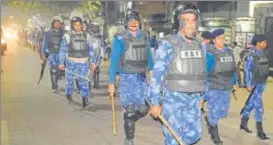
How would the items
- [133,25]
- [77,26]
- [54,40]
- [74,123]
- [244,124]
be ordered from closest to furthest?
[133,25] < [244,124] < [74,123] < [77,26] < [54,40]

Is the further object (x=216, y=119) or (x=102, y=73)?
(x=102, y=73)

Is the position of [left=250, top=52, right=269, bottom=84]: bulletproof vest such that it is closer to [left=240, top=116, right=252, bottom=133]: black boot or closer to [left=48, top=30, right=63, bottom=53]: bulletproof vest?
[left=240, top=116, right=252, bottom=133]: black boot

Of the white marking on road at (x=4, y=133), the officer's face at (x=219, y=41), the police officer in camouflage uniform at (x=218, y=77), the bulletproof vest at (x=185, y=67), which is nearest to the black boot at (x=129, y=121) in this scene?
the police officer in camouflage uniform at (x=218, y=77)

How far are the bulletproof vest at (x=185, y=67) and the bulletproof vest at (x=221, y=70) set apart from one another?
2.54 metres

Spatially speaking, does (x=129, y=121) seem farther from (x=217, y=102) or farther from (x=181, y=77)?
(x=181, y=77)

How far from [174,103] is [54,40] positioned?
400 inches

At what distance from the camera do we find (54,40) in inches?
617

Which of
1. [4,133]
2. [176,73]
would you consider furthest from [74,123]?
[176,73]

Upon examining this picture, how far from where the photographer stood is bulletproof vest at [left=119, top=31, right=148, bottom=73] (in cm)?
809

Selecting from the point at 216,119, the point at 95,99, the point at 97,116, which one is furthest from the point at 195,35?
the point at 95,99

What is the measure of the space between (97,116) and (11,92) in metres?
4.97

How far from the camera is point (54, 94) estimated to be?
49.8 ft

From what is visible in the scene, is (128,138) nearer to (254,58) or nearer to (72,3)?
(254,58)

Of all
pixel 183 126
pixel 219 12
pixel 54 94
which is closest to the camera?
pixel 183 126
